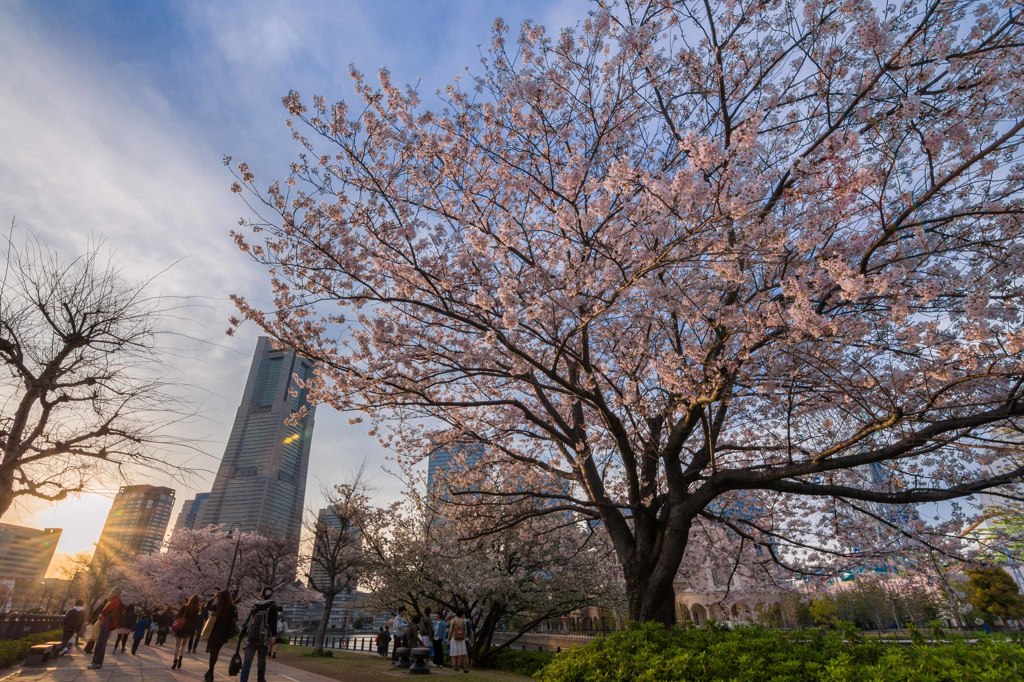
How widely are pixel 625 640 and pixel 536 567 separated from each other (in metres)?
13.1

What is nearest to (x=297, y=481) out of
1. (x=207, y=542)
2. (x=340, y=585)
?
(x=207, y=542)

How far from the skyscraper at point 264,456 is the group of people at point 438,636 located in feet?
466

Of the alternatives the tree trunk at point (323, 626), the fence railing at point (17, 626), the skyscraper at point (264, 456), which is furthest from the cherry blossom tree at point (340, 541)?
the skyscraper at point (264, 456)

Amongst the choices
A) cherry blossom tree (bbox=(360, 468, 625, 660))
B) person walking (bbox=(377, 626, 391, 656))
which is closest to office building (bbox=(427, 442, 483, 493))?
cherry blossom tree (bbox=(360, 468, 625, 660))

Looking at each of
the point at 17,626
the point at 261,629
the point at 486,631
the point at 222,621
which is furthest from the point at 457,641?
the point at 17,626

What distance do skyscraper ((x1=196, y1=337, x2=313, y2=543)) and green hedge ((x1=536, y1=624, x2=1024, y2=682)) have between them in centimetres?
15777

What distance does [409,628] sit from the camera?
570 inches

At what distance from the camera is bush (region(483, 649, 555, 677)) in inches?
657

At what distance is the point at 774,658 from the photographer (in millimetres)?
5477

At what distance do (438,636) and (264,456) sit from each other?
165422 millimetres

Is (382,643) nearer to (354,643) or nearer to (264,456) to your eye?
(354,643)

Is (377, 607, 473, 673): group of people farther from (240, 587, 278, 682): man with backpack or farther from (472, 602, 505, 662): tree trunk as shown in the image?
(240, 587, 278, 682): man with backpack

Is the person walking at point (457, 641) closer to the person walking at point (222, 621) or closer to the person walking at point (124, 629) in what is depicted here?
the person walking at point (222, 621)

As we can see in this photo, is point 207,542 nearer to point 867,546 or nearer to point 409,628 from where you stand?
point 409,628
